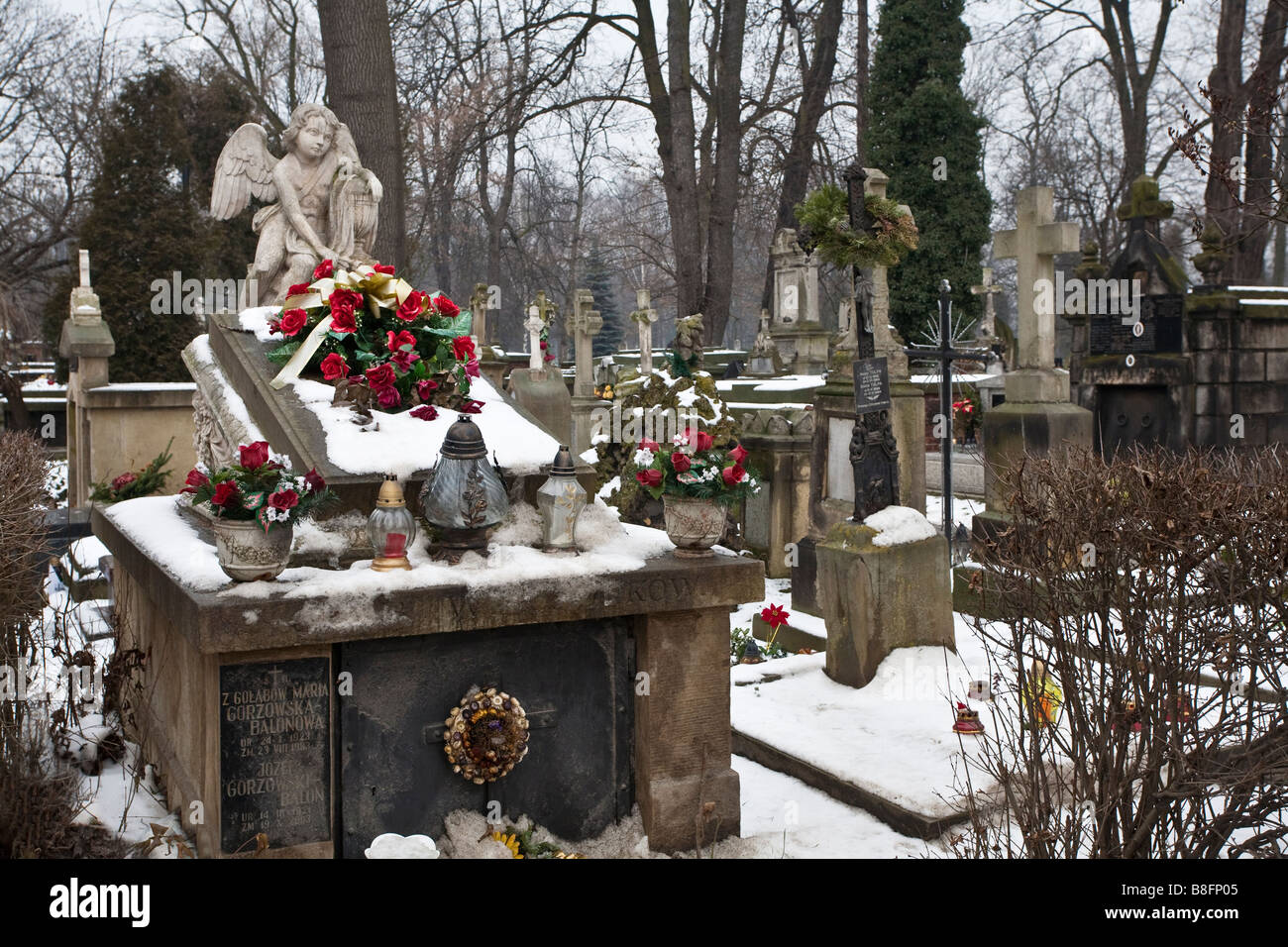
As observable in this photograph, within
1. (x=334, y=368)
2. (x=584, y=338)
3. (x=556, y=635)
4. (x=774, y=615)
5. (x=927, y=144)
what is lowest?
(x=774, y=615)

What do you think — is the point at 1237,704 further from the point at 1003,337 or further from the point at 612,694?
the point at 1003,337

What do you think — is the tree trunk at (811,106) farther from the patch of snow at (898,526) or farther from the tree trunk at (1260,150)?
the patch of snow at (898,526)

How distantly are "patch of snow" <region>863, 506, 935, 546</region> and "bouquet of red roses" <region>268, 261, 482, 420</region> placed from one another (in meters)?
2.96

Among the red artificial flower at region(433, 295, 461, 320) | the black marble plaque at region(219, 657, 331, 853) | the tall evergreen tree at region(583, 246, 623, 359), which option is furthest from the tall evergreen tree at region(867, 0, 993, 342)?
the tall evergreen tree at region(583, 246, 623, 359)

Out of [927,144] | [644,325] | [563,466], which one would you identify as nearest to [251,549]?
[563,466]

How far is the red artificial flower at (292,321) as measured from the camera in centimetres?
579

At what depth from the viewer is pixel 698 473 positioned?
5105mm

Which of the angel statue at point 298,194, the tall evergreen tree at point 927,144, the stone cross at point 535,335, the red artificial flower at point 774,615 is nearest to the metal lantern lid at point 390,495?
the angel statue at point 298,194

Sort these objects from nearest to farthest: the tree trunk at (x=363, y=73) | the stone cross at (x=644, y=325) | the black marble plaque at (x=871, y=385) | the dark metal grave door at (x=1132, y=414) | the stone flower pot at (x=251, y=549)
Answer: the stone flower pot at (x=251, y=549), the black marble plaque at (x=871, y=385), the tree trunk at (x=363, y=73), the dark metal grave door at (x=1132, y=414), the stone cross at (x=644, y=325)

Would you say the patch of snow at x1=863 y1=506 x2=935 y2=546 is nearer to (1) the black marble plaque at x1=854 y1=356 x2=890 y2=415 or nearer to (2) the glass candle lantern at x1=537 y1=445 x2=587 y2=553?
(1) the black marble plaque at x1=854 y1=356 x2=890 y2=415

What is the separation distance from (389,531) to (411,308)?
160 cm

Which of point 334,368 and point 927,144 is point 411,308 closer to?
point 334,368

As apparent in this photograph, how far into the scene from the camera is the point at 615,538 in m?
5.45

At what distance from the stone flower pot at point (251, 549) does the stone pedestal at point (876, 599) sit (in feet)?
13.5
